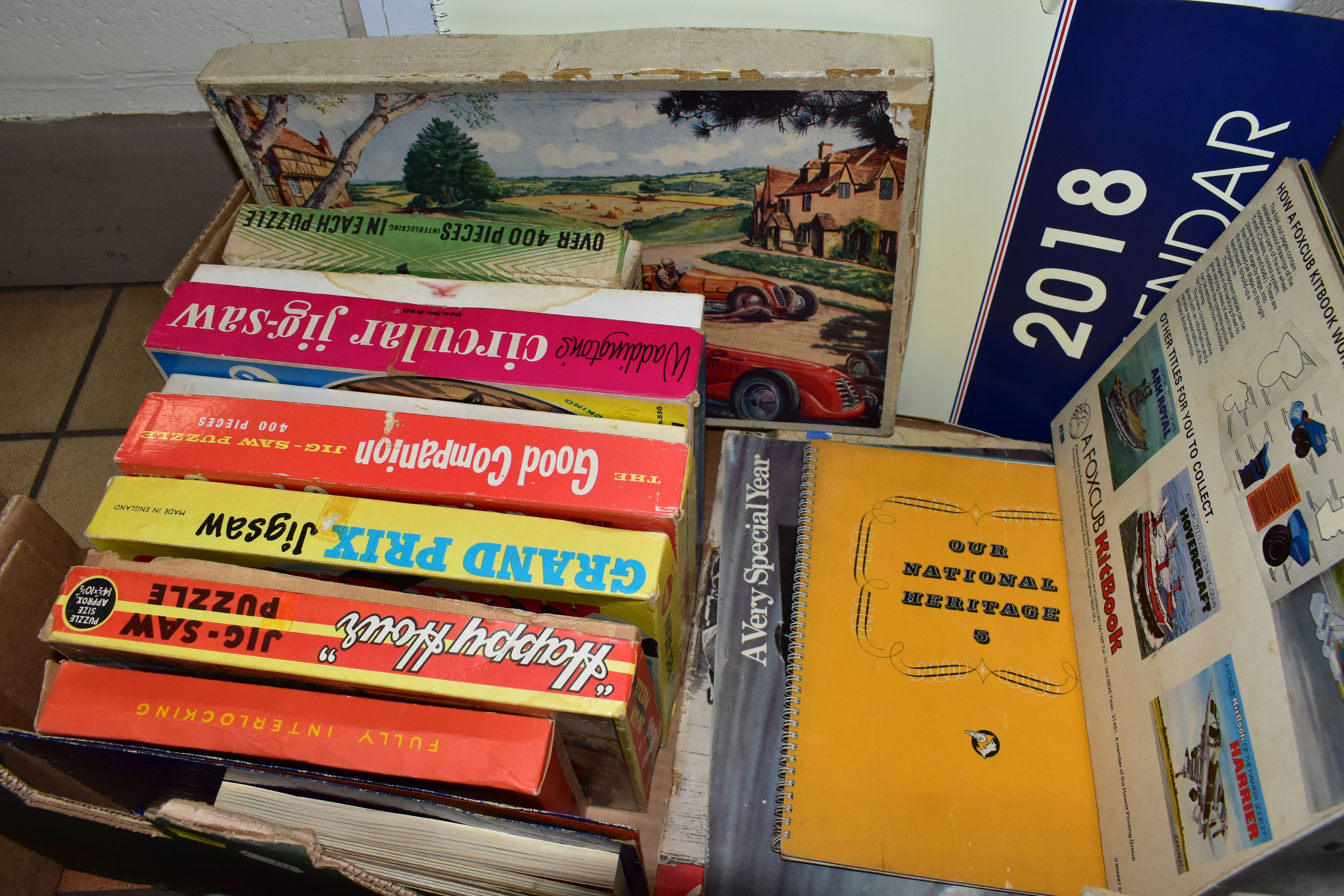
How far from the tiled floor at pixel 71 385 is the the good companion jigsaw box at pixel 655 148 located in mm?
514

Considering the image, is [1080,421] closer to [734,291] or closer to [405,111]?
[734,291]

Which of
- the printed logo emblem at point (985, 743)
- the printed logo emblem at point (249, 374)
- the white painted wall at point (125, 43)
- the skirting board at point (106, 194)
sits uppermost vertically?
the white painted wall at point (125, 43)

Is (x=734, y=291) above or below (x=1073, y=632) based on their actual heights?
above

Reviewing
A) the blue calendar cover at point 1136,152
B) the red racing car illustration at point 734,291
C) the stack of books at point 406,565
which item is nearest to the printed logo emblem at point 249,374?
the stack of books at point 406,565

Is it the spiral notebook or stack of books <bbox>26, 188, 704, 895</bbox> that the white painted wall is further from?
the spiral notebook

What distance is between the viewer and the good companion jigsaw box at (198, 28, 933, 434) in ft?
2.69

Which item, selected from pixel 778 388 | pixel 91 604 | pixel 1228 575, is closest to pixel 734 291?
pixel 778 388

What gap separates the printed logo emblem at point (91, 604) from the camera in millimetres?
700

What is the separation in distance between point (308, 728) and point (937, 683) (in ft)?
1.95

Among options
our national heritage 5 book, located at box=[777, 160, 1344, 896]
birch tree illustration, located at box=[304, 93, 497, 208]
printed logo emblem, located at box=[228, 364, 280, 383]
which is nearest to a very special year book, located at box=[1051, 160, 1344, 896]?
our national heritage 5 book, located at box=[777, 160, 1344, 896]

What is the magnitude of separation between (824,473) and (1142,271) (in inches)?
15.5

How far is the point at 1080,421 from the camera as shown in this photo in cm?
101

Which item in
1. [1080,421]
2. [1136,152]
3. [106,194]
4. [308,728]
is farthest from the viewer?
[106,194]

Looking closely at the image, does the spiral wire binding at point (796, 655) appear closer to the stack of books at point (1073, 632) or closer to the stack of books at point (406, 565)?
the stack of books at point (1073, 632)
